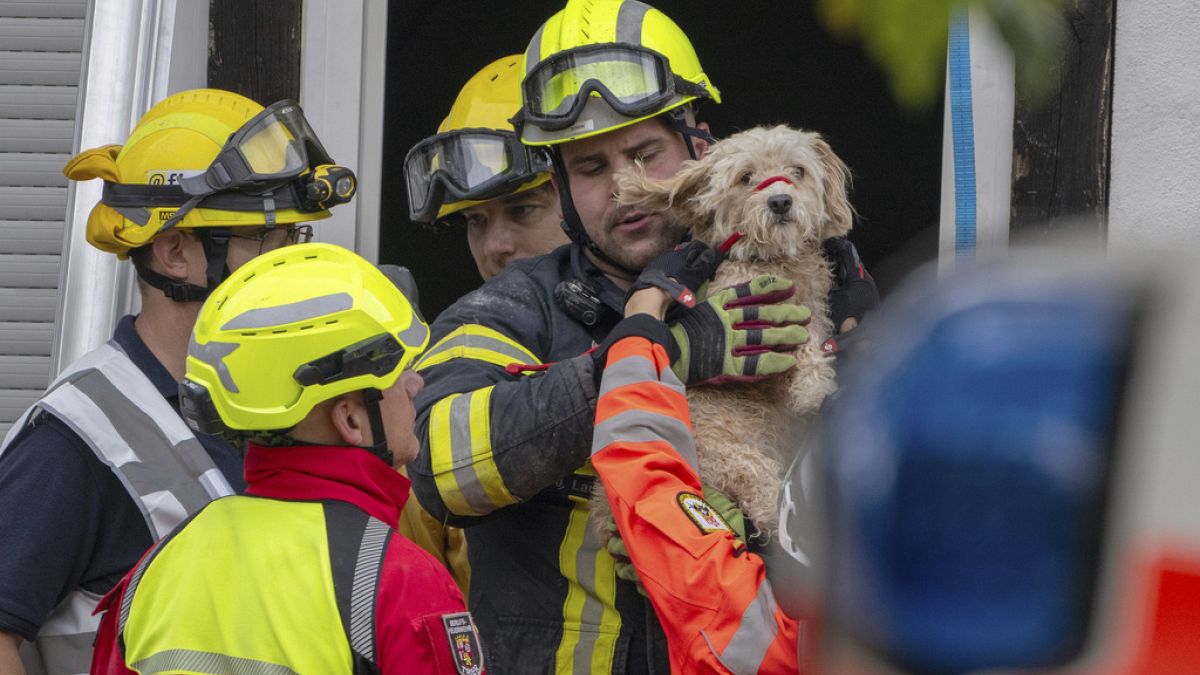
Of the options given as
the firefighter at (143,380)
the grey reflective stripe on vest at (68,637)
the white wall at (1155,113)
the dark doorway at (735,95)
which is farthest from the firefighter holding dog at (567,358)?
the dark doorway at (735,95)

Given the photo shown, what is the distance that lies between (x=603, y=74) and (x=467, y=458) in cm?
81

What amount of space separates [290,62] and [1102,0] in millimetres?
2076

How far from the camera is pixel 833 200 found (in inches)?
111

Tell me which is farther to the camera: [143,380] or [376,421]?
[143,380]

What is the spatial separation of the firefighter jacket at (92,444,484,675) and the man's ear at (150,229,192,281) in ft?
3.45

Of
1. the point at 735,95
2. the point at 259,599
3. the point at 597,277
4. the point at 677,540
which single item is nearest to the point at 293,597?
the point at 259,599

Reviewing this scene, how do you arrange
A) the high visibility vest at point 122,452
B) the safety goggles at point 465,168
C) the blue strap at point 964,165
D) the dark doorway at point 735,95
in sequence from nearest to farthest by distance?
the blue strap at point 964,165
the high visibility vest at point 122,452
the safety goggles at point 465,168
the dark doorway at point 735,95

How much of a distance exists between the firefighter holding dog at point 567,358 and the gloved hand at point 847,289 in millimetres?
168

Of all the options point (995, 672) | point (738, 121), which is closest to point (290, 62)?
point (738, 121)

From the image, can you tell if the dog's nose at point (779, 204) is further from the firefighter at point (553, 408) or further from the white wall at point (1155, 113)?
the white wall at point (1155, 113)

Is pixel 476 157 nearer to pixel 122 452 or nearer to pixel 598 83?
pixel 598 83

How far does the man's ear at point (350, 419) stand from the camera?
7.43ft

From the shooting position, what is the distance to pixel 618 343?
2.45 metres

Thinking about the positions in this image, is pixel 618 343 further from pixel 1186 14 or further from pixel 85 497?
pixel 1186 14
